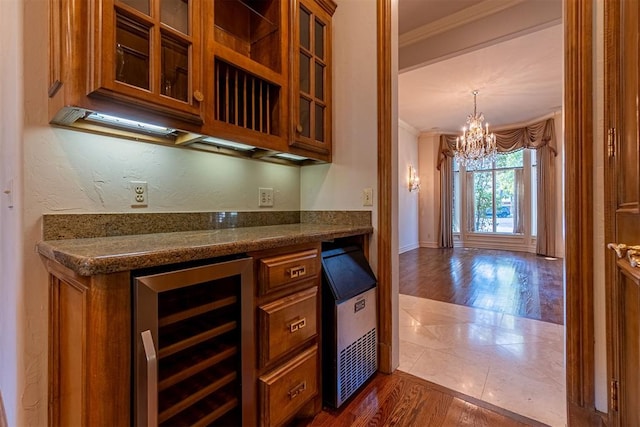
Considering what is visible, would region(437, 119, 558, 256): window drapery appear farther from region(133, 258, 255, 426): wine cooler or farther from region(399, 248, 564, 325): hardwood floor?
region(133, 258, 255, 426): wine cooler

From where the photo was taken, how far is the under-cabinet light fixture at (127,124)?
1.10 meters

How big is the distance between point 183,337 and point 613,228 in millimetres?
1658

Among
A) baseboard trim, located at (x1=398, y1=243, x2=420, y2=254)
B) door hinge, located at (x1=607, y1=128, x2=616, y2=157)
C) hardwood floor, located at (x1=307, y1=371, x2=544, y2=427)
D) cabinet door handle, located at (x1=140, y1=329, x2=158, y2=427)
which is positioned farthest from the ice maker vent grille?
baseboard trim, located at (x1=398, y1=243, x2=420, y2=254)

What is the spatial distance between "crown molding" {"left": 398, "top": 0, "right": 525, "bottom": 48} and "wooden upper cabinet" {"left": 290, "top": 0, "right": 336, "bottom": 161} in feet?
5.46

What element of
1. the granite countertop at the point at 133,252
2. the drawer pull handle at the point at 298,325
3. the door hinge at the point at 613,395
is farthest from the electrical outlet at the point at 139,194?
the door hinge at the point at 613,395

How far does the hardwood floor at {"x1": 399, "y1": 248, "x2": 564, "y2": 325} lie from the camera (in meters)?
3.00

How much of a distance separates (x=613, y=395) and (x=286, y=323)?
128cm

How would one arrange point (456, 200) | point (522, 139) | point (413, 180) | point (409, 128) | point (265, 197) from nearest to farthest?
1. point (265, 197)
2. point (522, 139)
3. point (409, 128)
4. point (413, 180)
5. point (456, 200)

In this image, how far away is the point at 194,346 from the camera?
3.32 ft

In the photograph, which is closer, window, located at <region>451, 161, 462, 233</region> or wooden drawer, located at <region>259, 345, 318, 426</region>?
wooden drawer, located at <region>259, 345, 318, 426</region>

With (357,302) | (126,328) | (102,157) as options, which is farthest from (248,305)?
(102,157)

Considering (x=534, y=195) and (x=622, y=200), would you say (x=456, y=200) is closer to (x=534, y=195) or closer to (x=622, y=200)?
(x=534, y=195)

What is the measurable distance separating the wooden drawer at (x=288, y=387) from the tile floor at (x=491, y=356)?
30.4 inches

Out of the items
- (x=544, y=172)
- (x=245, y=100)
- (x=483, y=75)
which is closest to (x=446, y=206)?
(x=544, y=172)
